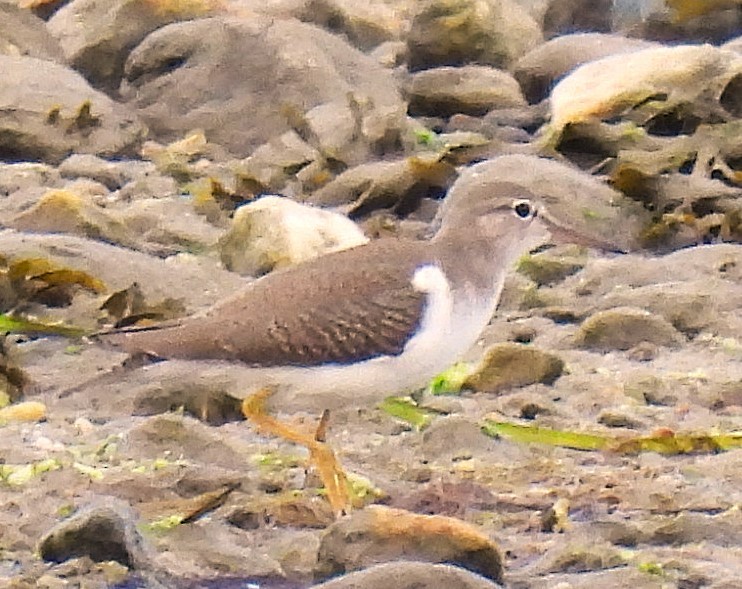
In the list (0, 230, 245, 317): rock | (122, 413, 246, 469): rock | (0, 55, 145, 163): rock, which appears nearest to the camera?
(122, 413, 246, 469): rock

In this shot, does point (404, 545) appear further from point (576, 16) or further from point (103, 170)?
point (576, 16)

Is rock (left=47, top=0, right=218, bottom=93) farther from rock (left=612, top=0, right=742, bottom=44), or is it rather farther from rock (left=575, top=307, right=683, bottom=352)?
rock (left=575, top=307, right=683, bottom=352)

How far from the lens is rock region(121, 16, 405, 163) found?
7320 millimetres

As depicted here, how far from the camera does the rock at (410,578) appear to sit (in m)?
2.90

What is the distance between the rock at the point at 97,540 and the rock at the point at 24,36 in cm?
526

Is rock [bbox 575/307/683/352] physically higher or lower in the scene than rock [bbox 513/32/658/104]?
higher

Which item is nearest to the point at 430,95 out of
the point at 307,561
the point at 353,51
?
the point at 353,51

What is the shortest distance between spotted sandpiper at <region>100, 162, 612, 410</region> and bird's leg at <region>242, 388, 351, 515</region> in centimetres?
5

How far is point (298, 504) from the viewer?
3.71 m

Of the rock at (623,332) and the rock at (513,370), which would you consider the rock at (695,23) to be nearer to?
the rock at (623,332)

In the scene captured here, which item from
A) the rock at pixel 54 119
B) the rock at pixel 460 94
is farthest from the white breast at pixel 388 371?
the rock at pixel 460 94

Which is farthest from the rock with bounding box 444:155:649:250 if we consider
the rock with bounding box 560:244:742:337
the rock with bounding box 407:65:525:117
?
the rock with bounding box 407:65:525:117

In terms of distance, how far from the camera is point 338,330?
3.86m

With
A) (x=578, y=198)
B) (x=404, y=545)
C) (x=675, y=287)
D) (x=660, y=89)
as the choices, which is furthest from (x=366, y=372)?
(x=660, y=89)
